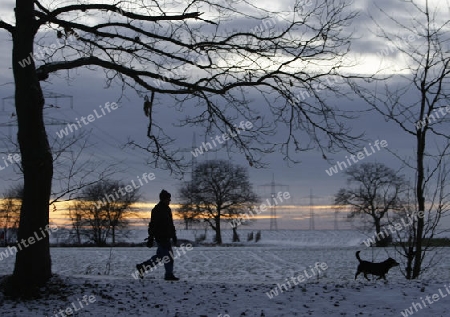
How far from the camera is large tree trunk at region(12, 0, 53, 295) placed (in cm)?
1042

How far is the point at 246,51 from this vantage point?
11.6 meters

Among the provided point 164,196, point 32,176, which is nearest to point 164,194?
point 164,196

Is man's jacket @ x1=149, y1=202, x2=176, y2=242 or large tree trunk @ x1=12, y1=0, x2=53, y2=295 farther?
man's jacket @ x1=149, y1=202, x2=176, y2=242

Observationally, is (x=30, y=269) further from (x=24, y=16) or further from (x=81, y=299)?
(x=24, y=16)

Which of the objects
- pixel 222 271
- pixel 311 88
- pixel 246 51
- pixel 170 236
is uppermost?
pixel 246 51

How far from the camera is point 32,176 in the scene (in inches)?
410

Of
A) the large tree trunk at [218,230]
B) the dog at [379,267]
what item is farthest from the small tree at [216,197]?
the dog at [379,267]

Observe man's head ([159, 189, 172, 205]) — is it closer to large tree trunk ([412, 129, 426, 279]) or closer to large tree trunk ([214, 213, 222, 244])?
large tree trunk ([412, 129, 426, 279])

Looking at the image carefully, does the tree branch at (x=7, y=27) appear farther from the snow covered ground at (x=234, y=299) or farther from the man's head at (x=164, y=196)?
the snow covered ground at (x=234, y=299)

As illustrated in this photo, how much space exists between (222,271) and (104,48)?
55.3ft

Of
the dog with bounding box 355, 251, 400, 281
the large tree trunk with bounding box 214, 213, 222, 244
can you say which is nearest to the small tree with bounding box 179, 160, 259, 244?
the large tree trunk with bounding box 214, 213, 222, 244

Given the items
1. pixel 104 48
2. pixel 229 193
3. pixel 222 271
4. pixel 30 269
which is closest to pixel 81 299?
pixel 30 269

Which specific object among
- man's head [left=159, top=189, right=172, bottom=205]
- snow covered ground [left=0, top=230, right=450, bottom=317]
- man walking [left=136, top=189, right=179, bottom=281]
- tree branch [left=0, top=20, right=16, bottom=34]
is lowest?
snow covered ground [left=0, top=230, right=450, bottom=317]

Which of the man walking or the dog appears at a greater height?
the man walking
